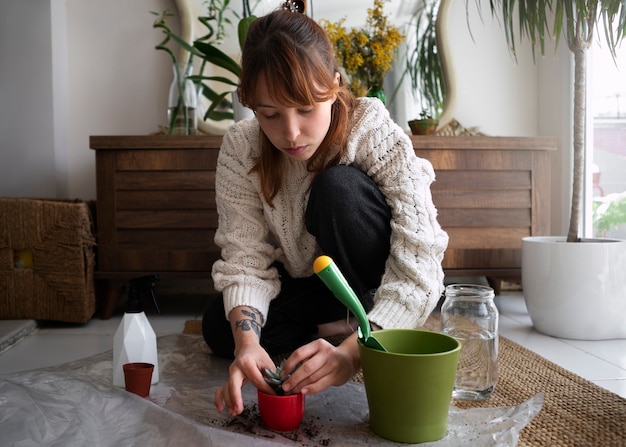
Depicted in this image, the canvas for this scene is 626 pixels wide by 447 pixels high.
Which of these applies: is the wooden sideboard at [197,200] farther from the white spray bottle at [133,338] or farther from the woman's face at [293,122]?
the woman's face at [293,122]

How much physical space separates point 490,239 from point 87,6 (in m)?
1.45

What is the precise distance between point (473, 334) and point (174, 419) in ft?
1.64

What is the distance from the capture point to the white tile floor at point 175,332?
1.16m

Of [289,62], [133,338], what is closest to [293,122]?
[289,62]

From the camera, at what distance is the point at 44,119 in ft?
5.99

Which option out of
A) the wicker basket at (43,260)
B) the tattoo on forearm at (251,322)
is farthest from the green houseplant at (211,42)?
the tattoo on forearm at (251,322)

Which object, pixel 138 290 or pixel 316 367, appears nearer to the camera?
pixel 316 367

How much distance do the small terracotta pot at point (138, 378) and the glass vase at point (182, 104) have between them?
99 centimetres

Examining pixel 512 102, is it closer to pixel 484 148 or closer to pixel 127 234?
pixel 484 148

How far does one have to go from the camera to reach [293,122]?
0.86 metres

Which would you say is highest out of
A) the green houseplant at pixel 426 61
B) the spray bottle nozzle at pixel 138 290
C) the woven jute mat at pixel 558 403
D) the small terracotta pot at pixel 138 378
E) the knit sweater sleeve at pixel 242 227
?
the green houseplant at pixel 426 61

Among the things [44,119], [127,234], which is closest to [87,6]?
[44,119]

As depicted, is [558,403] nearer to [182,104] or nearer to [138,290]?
[138,290]

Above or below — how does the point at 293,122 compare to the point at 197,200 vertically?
above
